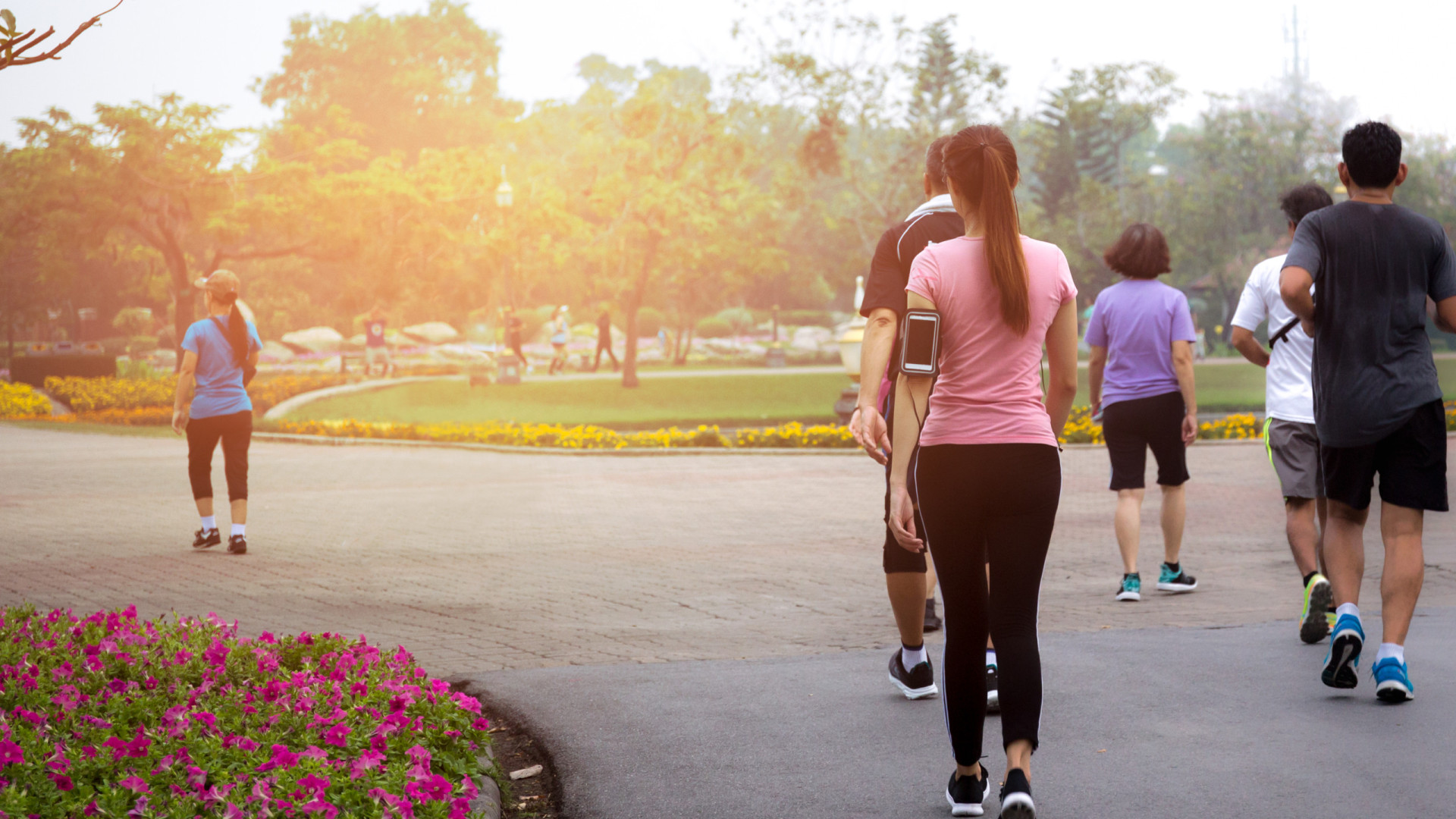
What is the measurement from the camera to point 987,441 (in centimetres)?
328

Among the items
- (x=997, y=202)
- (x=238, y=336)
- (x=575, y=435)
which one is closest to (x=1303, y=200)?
(x=997, y=202)

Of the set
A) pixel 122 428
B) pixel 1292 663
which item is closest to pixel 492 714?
pixel 1292 663

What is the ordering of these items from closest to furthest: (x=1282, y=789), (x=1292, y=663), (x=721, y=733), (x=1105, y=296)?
(x=1282, y=789) < (x=721, y=733) < (x=1292, y=663) < (x=1105, y=296)

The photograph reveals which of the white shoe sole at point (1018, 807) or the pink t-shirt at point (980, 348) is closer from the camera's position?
the white shoe sole at point (1018, 807)

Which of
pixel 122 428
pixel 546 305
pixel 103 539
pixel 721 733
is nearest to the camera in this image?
pixel 721 733

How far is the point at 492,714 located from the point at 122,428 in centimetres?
1345

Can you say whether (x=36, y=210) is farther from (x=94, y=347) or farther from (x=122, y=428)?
(x=122, y=428)

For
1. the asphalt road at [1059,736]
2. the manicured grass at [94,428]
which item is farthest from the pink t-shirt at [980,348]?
the manicured grass at [94,428]

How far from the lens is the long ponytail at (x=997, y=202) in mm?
3297

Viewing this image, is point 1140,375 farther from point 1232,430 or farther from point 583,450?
point 1232,430

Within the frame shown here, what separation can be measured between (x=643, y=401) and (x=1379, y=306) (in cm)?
1801

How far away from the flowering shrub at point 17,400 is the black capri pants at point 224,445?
5.21m

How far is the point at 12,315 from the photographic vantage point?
41.8ft

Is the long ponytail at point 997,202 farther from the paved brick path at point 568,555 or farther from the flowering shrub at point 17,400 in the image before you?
the flowering shrub at point 17,400
